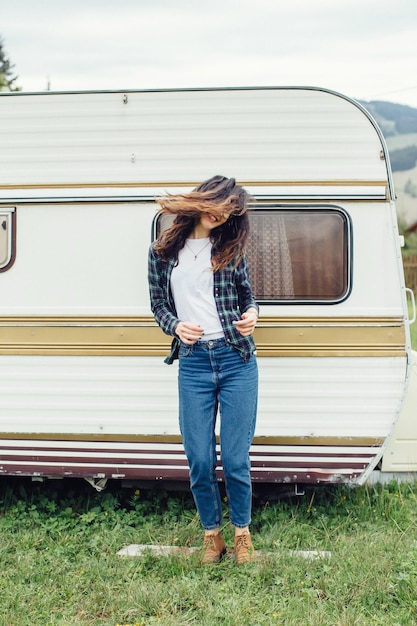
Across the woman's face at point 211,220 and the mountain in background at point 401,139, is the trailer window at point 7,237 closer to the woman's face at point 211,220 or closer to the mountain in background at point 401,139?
the woman's face at point 211,220

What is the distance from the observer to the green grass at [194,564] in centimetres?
331

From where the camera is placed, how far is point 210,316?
139 inches

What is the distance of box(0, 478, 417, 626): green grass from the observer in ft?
10.9

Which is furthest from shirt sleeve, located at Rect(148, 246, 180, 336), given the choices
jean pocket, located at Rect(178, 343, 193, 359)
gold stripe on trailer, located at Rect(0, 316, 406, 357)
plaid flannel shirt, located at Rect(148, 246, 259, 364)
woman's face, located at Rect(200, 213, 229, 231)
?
gold stripe on trailer, located at Rect(0, 316, 406, 357)

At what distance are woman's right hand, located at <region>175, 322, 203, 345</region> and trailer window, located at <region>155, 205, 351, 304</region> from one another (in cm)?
89

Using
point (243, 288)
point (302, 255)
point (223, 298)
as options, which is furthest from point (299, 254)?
point (223, 298)

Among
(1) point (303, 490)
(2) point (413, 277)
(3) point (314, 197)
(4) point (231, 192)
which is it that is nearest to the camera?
(4) point (231, 192)

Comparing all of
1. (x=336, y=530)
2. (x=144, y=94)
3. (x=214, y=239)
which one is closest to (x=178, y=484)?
(x=336, y=530)

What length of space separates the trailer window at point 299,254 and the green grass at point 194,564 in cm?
139

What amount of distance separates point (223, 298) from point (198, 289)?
133 millimetres

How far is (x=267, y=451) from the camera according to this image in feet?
14.0

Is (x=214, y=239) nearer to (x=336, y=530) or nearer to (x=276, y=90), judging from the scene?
(x=276, y=90)

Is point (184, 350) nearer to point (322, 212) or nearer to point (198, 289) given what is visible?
point (198, 289)

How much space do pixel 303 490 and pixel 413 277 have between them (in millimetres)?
19212
